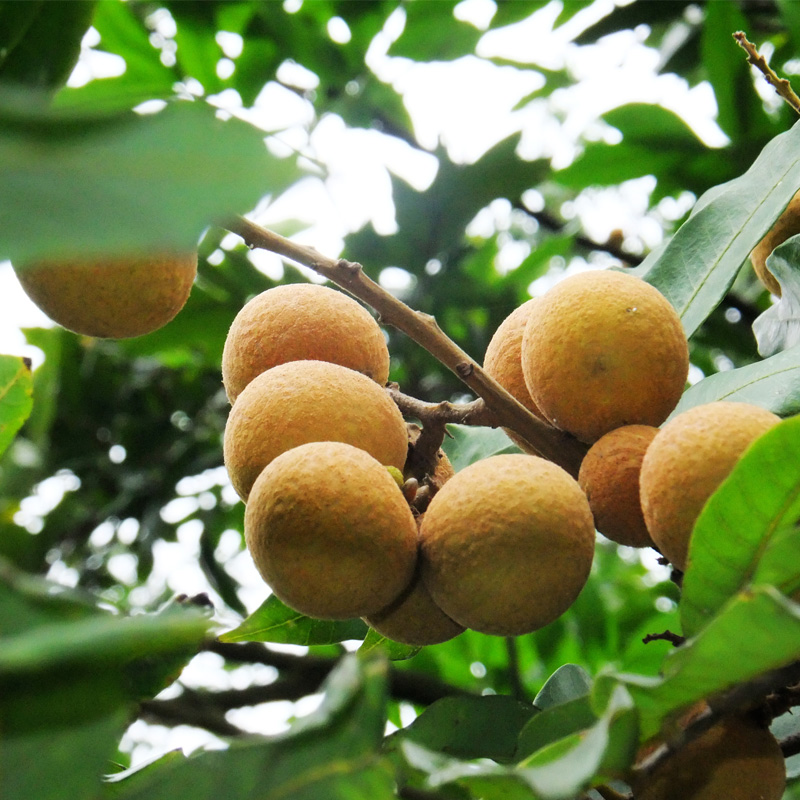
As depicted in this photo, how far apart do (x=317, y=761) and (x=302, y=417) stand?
42 centimetres

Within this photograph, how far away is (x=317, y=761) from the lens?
1.64 feet

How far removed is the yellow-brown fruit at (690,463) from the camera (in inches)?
30.1

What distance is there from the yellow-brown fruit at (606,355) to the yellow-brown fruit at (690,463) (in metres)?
→ 0.12

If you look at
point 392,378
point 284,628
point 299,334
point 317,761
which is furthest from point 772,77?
point 392,378

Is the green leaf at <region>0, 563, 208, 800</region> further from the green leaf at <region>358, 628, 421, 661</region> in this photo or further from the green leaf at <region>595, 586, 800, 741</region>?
the green leaf at <region>358, 628, 421, 661</region>

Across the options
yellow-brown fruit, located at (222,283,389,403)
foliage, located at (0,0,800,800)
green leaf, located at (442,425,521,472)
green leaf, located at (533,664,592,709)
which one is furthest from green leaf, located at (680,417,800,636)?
green leaf, located at (442,425,521,472)

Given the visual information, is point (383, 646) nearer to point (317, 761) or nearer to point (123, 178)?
point (317, 761)

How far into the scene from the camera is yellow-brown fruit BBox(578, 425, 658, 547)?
2.87 ft

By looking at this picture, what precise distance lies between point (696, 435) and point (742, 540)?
0.35 ft

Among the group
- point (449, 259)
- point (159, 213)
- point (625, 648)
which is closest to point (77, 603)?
point (159, 213)

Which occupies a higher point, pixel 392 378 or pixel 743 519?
pixel 743 519

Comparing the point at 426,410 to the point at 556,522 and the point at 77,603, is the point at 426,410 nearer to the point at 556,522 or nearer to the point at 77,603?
the point at 556,522

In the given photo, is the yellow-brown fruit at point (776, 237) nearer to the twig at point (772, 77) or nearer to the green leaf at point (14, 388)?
the twig at point (772, 77)

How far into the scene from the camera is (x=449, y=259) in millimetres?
2129
